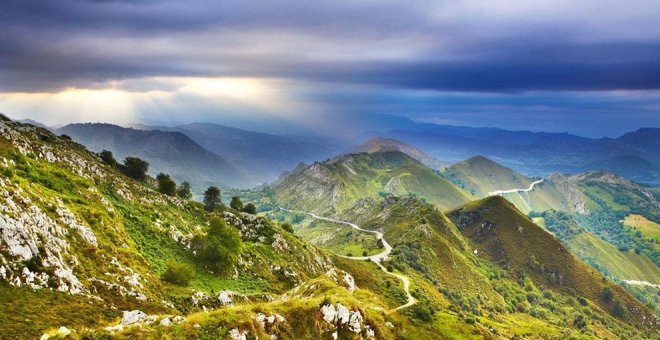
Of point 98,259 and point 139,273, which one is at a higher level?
point 98,259

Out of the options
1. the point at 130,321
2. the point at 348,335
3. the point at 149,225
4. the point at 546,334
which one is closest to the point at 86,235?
the point at 130,321

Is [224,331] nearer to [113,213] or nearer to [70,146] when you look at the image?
[113,213]

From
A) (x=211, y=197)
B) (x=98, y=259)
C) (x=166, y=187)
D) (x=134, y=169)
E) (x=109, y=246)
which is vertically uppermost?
(x=134, y=169)

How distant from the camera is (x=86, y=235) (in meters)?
57.0

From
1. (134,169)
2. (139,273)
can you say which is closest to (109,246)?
(139,273)

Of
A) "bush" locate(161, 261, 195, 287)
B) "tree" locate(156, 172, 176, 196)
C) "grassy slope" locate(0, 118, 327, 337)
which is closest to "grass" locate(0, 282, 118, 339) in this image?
"grassy slope" locate(0, 118, 327, 337)

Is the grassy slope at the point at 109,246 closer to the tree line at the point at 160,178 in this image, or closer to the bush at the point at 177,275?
the bush at the point at 177,275

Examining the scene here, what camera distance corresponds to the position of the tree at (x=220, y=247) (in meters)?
83.8

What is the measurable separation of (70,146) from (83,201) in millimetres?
60004

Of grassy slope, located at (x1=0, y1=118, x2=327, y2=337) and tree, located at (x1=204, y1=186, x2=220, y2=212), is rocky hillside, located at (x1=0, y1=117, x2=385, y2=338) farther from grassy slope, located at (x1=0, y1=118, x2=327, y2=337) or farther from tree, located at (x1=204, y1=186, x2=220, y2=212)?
tree, located at (x1=204, y1=186, x2=220, y2=212)

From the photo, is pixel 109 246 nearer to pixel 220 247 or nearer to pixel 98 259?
pixel 98 259

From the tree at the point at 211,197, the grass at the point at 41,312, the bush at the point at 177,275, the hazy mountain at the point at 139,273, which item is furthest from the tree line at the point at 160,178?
the grass at the point at 41,312

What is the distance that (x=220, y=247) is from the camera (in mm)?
84500

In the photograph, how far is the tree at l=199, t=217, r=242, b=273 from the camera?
8375 cm
